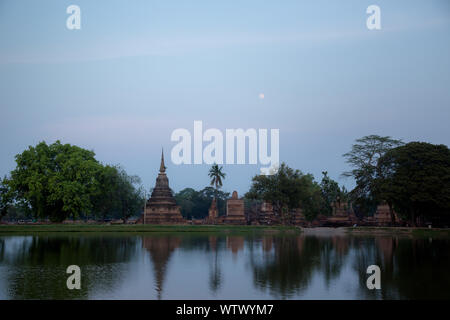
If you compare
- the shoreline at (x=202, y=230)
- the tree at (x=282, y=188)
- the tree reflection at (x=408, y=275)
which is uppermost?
the tree at (x=282, y=188)

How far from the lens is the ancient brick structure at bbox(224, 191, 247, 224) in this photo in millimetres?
69312

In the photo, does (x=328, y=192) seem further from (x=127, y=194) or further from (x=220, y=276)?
(x=220, y=276)

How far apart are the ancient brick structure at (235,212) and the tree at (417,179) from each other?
22.9 m

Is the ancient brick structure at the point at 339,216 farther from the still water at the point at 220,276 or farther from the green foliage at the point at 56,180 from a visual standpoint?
the still water at the point at 220,276

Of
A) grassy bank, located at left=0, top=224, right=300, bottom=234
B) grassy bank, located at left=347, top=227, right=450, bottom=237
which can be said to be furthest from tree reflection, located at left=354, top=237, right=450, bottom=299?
grassy bank, located at left=0, top=224, right=300, bottom=234

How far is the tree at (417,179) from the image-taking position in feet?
160

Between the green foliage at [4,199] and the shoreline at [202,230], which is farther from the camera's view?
the green foliage at [4,199]

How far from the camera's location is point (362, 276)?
694 inches

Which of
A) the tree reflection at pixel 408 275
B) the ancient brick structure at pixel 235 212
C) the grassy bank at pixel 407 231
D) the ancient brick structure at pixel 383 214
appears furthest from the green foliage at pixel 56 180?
the ancient brick structure at pixel 383 214

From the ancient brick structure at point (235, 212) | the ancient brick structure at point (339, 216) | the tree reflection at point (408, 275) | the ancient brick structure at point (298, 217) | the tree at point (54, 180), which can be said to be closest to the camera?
the tree reflection at point (408, 275)

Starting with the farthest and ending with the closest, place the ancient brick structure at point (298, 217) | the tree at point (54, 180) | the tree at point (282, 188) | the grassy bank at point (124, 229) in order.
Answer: the ancient brick structure at point (298, 217), the tree at point (282, 188), the tree at point (54, 180), the grassy bank at point (124, 229)

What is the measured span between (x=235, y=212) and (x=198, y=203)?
44.9m
